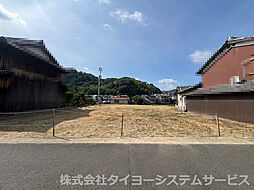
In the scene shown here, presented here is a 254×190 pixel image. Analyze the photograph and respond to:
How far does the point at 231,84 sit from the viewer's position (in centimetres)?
991

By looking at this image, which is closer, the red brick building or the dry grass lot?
the dry grass lot

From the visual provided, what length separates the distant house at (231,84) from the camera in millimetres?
7305

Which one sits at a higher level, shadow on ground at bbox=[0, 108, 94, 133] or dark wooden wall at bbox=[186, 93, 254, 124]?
dark wooden wall at bbox=[186, 93, 254, 124]

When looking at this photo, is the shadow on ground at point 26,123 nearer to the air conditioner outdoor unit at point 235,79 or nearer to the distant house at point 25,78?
the distant house at point 25,78

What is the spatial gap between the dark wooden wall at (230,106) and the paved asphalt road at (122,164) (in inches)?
192

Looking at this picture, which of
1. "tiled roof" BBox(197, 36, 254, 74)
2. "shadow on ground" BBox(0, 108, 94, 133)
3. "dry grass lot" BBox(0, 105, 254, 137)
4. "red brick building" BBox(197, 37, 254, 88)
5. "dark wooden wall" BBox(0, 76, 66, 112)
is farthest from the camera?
"tiled roof" BBox(197, 36, 254, 74)

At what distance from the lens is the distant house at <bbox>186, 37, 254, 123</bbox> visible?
7.30m

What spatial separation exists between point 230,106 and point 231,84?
314 centimetres

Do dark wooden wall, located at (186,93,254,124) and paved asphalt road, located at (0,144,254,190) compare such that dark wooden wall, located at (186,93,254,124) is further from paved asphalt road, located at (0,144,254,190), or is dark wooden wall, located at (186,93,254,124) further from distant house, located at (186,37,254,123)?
paved asphalt road, located at (0,144,254,190)

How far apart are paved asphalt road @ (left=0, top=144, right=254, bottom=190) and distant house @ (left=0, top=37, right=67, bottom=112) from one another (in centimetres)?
794

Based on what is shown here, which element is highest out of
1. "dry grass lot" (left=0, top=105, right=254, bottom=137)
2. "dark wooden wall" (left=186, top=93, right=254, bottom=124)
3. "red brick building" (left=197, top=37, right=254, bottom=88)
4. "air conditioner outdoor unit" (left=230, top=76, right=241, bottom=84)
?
"red brick building" (left=197, top=37, right=254, bottom=88)

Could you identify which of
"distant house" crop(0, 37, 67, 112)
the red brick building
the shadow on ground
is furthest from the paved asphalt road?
the red brick building

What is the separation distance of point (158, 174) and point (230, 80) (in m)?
12.4

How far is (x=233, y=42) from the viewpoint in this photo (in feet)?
32.4
